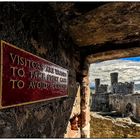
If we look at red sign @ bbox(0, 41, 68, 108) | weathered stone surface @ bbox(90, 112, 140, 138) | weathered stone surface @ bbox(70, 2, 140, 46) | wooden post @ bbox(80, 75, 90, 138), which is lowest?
weathered stone surface @ bbox(90, 112, 140, 138)

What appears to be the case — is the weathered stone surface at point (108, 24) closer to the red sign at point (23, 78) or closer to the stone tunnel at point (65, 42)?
the stone tunnel at point (65, 42)

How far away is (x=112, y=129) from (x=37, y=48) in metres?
7.86

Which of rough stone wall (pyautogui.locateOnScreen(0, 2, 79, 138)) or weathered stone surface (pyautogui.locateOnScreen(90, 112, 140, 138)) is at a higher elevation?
rough stone wall (pyautogui.locateOnScreen(0, 2, 79, 138))

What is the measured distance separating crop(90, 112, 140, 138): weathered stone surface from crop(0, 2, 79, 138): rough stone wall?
6332 mm

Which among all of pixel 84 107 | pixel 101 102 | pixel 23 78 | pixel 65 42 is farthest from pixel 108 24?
pixel 101 102

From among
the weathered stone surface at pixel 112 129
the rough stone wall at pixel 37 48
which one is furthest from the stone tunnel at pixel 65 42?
the weathered stone surface at pixel 112 129

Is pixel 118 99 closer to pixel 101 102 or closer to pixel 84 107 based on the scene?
pixel 101 102

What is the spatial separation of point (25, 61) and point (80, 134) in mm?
2305

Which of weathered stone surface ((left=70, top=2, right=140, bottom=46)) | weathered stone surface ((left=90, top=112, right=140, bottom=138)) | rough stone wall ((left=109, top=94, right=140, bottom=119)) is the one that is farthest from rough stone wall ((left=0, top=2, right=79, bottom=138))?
rough stone wall ((left=109, top=94, right=140, bottom=119))

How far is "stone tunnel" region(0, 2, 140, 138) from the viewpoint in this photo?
5.42ft

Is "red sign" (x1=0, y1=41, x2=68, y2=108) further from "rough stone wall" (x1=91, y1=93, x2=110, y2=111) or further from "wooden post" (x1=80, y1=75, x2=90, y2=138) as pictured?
"rough stone wall" (x1=91, y1=93, x2=110, y2=111)

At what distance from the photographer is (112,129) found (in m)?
9.10

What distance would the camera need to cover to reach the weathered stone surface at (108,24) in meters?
2.17

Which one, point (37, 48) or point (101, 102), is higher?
point (37, 48)
